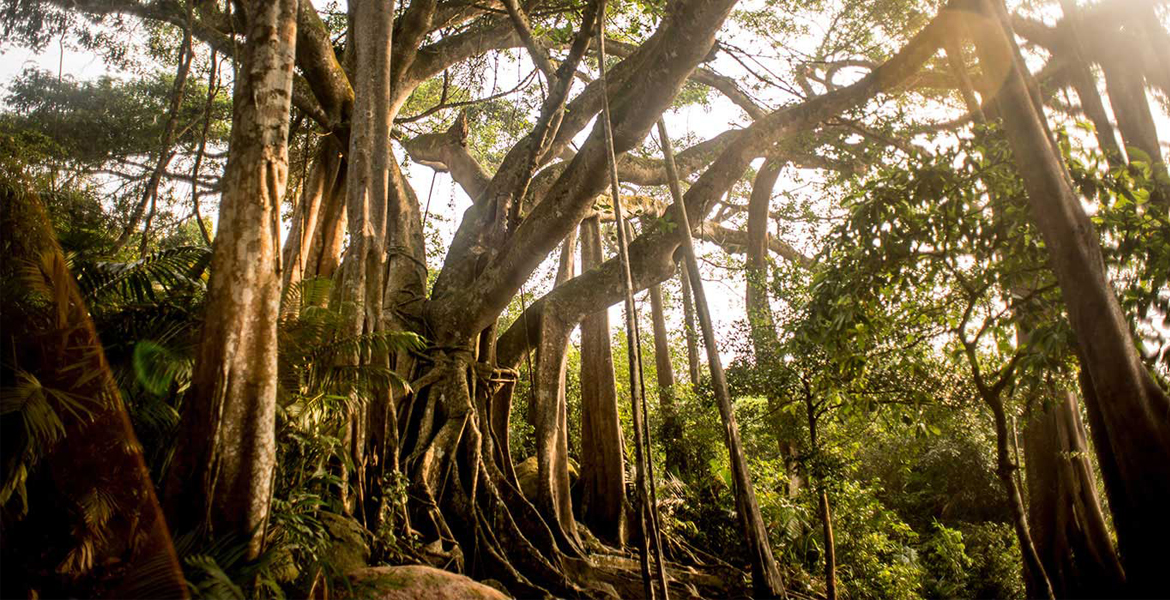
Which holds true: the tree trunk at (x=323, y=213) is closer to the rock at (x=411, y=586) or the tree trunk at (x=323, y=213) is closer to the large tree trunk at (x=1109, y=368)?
the rock at (x=411, y=586)

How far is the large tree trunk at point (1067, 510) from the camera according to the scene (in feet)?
16.0

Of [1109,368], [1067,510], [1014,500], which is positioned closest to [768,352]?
[1014,500]

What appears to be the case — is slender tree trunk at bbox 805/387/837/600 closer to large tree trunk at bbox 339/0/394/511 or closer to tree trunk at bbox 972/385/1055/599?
tree trunk at bbox 972/385/1055/599

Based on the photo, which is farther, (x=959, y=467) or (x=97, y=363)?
(x=959, y=467)

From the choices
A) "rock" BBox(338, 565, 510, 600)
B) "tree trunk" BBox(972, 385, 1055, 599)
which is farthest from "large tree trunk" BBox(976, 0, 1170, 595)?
"rock" BBox(338, 565, 510, 600)

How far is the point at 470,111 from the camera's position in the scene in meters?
9.39

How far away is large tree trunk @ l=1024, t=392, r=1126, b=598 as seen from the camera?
488 centimetres

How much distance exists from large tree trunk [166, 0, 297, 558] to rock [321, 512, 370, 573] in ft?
2.56

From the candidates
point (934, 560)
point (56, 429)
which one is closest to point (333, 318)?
point (56, 429)

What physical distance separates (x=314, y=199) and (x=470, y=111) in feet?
12.7

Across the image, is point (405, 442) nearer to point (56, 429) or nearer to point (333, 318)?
point (333, 318)

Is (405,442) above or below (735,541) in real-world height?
above

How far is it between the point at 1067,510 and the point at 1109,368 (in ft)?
10.1

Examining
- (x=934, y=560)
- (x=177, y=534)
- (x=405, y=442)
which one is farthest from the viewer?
(x=934, y=560)
